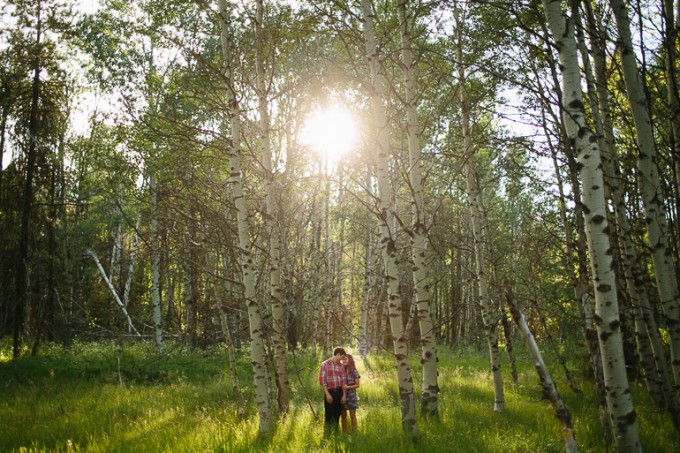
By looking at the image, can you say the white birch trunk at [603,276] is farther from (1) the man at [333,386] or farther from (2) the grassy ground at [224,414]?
(1) the man at [333,386]

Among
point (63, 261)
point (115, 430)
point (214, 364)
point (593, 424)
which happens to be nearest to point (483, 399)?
point (593, 424)

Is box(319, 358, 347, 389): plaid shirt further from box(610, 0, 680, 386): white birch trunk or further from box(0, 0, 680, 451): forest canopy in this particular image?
box(610, 0, 680, 386): white birch trunk

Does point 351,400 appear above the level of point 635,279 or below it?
below

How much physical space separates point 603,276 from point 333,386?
4.28 meters

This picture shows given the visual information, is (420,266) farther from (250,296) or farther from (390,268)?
(250,296)

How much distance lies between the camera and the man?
252 inches

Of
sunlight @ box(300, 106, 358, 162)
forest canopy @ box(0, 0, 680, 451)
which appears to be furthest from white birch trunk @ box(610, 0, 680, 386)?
sunlight @ box(300, 106, 358, 162)

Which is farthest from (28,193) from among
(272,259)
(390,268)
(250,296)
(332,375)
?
(390,268)

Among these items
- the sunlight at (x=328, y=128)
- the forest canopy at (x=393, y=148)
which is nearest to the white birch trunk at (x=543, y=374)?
the forest canopy at (x=393, y=148)

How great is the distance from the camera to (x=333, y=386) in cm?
659

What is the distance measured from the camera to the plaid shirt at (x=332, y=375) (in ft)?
21.8

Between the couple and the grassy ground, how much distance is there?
0.27 m

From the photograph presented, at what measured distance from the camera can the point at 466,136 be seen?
772cm

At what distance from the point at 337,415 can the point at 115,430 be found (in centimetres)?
364
